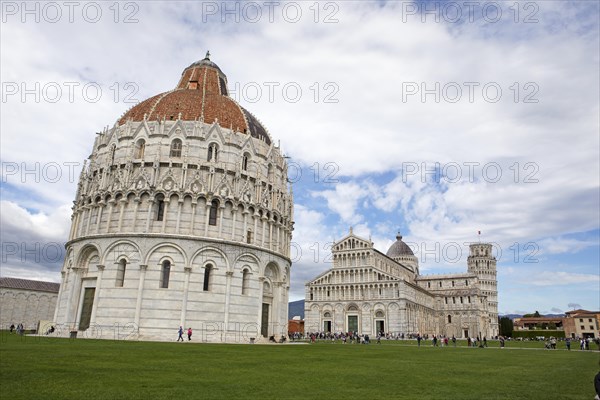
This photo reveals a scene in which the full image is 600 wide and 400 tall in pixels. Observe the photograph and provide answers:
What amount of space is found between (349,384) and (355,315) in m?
75.3

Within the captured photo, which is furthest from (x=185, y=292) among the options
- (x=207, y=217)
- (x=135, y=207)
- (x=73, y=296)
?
(x=73, y=296)

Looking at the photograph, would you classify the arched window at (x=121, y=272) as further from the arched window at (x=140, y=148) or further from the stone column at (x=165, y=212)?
the arched window at (x=140, y=148)

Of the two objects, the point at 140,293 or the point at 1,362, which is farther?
the point at 140,293

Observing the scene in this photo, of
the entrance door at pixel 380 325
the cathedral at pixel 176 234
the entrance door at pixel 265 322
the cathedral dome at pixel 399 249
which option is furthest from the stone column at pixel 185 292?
the cathedral dome at pixel 399 249

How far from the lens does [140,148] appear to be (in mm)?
38812

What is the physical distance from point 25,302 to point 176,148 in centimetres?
6118

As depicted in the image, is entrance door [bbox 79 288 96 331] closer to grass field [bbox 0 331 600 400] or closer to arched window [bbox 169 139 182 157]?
arched window [bbox 169 139 182 157]

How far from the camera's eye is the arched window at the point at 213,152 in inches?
1521

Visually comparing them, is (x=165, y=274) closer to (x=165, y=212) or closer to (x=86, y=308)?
(x=165, y=212)

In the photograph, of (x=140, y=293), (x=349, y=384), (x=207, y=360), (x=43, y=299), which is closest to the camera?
(x=349, y=384)

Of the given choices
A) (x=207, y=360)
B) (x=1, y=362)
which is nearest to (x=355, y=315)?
(x=207, y=360)

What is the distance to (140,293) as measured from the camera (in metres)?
33.5

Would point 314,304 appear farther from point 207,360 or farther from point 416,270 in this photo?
point 207,360

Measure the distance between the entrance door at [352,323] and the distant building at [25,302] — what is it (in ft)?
187
